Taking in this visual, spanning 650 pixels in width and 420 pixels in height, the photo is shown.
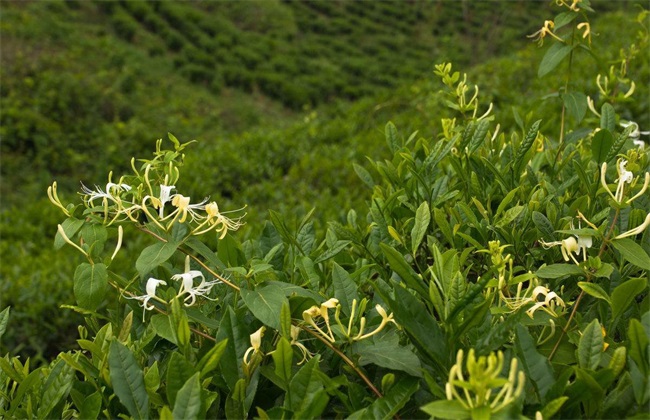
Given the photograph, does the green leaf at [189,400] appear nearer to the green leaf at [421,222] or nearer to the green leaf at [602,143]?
the green leaf at [421,222]

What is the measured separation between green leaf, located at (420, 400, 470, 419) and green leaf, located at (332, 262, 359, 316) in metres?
0.34

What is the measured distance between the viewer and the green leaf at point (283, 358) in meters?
0.83

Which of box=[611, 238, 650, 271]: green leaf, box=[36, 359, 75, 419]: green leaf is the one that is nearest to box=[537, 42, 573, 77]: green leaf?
box=[611, 238, 650, 271]: green leaf

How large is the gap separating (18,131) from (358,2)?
12.0 m

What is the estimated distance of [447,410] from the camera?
2.18ft

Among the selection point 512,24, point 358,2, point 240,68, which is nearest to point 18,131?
point 240,68

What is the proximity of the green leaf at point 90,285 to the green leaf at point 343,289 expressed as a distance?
36 centimetres

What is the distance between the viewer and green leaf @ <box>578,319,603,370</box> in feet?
2.71

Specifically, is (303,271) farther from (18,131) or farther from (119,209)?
(18,131)

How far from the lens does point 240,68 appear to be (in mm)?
13438

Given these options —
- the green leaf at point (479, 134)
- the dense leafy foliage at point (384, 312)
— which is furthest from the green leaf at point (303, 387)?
the green leaf at point (479, 134)

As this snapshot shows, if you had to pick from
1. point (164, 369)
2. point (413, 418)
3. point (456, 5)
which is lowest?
point (456, 5)

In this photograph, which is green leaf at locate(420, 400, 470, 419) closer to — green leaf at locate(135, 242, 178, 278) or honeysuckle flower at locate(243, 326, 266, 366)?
honeysuckle flower at locate(243, 326, 266, 366)

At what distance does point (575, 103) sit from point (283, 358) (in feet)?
3.78
